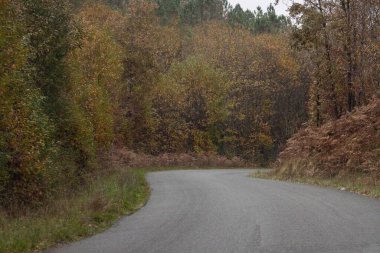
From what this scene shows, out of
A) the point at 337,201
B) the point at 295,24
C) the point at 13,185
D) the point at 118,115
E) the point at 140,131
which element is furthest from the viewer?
the point at 140,131

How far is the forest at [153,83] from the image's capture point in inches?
621

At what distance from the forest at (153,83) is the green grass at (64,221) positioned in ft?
6.68

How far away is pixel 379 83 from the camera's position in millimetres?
28312

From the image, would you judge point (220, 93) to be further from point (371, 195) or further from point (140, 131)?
point (371, 195)

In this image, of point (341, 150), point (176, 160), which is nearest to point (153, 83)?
point (176, 160)

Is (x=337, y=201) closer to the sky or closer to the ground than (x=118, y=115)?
closer to the ground

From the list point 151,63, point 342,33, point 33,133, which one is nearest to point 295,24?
point 342,33

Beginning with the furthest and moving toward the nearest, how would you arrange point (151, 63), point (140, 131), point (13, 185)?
point (140, 131) < point (151, 63) < point (13, 185)

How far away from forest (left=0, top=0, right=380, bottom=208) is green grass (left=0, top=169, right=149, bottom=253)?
6.68ft

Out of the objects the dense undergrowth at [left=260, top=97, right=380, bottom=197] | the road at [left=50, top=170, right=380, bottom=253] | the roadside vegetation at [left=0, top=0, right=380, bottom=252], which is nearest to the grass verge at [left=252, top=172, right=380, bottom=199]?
the dense undergrowth at [left=260, top=97, right=380, bottom=197]

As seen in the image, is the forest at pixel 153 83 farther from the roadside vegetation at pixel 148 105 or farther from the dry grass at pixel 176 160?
the dry grass at pixel 176 160

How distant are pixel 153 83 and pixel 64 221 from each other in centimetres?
3535

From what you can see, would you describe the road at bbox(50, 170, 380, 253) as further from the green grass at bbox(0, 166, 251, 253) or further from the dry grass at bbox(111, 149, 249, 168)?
the dry grass at bbox(111, 149, 249, 168)

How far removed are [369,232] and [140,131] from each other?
41.1 m
